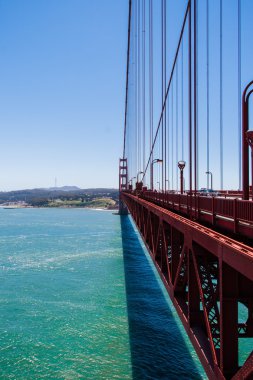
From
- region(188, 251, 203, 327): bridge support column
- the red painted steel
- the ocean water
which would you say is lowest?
the ocean water

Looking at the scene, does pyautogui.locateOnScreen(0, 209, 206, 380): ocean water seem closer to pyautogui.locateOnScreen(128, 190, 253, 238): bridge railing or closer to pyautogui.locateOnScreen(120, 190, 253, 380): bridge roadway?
pyautogui.locateOnScreen(120, 190, 253, 380): bridge roadway

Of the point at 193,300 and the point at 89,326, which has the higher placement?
the point at 193,300

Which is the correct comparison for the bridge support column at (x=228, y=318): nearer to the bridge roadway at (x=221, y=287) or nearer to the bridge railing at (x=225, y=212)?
the bridge roadway at (x=221, y=287)

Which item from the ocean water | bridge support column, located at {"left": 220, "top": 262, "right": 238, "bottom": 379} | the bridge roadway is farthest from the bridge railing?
the ocean water

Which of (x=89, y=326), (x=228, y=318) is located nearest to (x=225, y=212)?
(x=228, y=318)

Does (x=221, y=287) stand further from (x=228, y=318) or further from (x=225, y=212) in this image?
(x=225, y=212)

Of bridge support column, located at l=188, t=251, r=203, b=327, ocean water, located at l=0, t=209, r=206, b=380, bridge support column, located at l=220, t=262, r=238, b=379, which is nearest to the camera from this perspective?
bridge support column, located at l=220, t=262, r=238, b=379

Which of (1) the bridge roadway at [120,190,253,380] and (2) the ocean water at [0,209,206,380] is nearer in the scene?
(1) the bridge roadway at [120,190,253,380]

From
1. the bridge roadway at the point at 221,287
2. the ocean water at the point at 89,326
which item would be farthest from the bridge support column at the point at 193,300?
the ocean water at the point at 89,326

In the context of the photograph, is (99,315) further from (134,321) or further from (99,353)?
(99,353)
